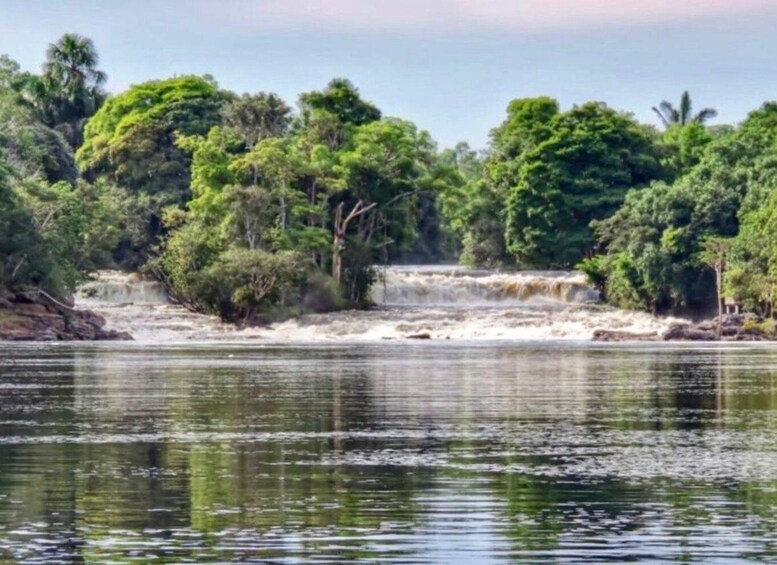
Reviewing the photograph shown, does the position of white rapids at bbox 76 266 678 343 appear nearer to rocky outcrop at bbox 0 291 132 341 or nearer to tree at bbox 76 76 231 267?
rocky outcrop at bbox 0 291 132 341

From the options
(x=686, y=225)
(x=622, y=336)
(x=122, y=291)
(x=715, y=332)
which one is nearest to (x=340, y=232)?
(x=122, y=291)

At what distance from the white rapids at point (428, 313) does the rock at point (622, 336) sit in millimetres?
985

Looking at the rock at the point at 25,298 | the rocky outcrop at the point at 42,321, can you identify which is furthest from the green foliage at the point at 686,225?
the rock at the point at 25,298

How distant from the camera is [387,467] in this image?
30656mm

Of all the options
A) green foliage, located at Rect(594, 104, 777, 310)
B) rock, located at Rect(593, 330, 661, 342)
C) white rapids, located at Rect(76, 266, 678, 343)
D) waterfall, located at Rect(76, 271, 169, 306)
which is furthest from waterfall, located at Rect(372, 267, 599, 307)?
rock, located at Rect(593, 330, 661, 342)

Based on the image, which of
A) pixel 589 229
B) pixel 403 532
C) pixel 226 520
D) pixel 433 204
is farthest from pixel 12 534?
pixel 433 204

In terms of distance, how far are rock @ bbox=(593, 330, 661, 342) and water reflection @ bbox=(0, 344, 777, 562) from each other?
37452 millimetres

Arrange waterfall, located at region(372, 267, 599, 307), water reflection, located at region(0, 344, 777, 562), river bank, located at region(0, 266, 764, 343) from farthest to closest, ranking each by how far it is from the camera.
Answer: waterfall, located at region(372, 267, 599, 307) < river bank, located at region(0, 266, 764, 343) < water reflection, located at region(0, 344, 777, 562)

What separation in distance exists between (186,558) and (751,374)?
1620 inches

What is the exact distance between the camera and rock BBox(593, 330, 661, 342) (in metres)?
96.2

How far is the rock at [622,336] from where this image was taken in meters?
96.2

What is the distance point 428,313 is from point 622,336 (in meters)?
11.0

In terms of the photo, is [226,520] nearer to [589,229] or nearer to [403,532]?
[403,532]

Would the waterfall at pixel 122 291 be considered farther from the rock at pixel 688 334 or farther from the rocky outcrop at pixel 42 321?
the rock at pixel 688 334
